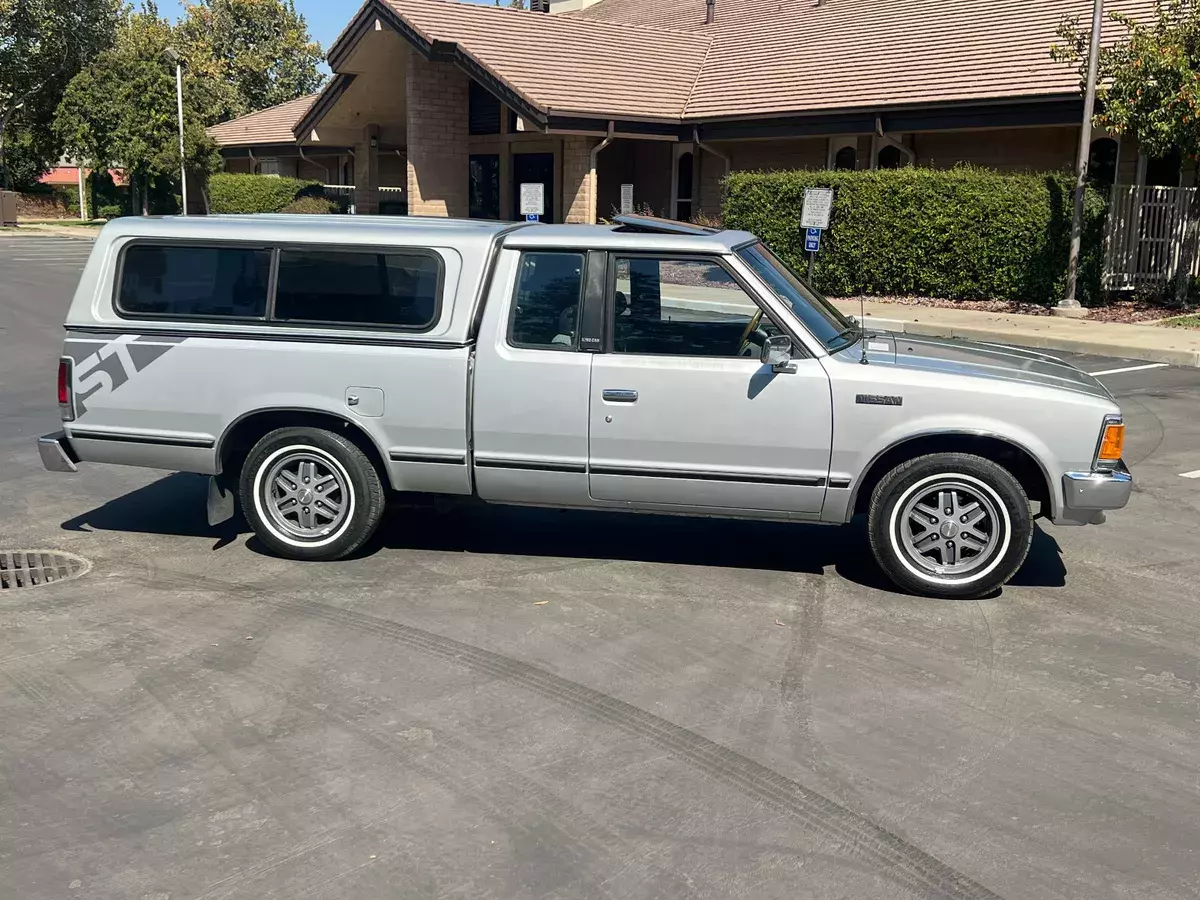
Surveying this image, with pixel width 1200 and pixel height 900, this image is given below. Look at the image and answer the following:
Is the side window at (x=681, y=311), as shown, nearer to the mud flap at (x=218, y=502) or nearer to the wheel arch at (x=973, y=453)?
the wheel arch at (x=973, y=453)

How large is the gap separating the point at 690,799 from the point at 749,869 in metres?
0.45

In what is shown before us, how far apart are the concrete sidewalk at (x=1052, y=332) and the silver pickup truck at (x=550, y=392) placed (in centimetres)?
917

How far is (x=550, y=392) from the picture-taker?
20.4 feet

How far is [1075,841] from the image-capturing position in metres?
3.80

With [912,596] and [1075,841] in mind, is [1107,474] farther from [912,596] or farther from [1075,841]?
[1075,841]

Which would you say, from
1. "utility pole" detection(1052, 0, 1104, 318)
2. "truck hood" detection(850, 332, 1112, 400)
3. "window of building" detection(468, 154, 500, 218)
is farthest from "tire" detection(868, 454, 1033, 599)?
"window of building" detection(468, 154, 500, 218)

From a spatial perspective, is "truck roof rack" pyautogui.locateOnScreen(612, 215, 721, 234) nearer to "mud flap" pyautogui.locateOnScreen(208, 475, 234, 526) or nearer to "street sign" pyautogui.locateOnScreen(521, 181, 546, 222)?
"mud flap" pyautogui.locateOnScreen(208, 475, 234, 526)

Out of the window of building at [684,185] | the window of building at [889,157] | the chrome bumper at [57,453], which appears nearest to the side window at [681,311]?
the chrome bumper at [57,453]

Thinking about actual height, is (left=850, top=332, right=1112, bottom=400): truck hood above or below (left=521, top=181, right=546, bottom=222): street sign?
below

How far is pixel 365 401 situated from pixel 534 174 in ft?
74.8

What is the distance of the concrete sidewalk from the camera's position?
1570 cm

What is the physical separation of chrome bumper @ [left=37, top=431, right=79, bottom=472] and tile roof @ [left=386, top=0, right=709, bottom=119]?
1855 centimetres

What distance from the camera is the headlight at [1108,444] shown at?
19.3 feet

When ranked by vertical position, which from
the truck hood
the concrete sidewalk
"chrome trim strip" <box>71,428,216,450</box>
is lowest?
"chrome trim strip" <box>71,428,216,450</box>
